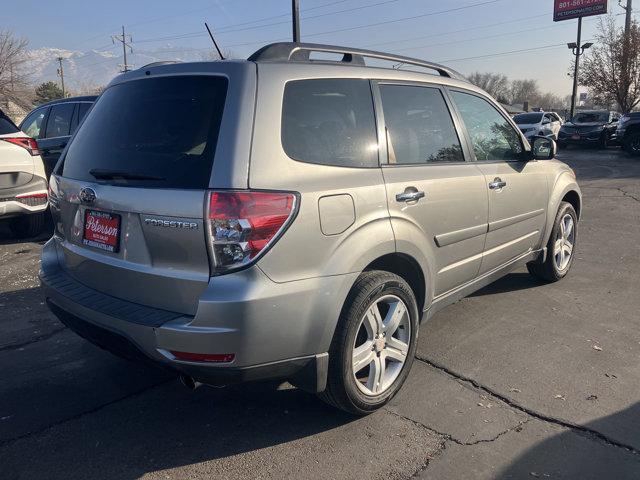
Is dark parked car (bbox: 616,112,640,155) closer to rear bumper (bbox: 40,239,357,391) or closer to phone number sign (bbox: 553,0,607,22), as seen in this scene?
rear bumper (bbox: 40,239,357,391)

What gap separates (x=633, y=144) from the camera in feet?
59.2

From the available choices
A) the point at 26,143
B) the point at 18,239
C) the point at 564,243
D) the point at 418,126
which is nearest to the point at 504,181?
the point at 418,126

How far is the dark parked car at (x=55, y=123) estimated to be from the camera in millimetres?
8203

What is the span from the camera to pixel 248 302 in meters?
2.29

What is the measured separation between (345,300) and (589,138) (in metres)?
22.1

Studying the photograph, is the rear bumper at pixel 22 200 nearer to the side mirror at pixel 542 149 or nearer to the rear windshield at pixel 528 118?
the side mirror at pixel 542 149

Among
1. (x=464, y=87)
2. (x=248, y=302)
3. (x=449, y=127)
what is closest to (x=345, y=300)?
(x=248, y=302)

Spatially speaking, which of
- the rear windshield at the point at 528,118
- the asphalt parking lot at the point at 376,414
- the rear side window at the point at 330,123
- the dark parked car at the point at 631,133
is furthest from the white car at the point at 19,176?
the rear windshield at the point at 528,118

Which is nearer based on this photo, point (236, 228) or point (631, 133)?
point (236, 228)

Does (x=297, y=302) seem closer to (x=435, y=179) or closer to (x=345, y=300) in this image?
(x=345, y=300)

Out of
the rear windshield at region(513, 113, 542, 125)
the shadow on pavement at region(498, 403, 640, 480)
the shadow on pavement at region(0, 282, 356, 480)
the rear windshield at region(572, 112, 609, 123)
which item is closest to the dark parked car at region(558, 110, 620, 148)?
the rear windshield at region(572, 112, 609, 123)

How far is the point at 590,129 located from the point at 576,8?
21387mm

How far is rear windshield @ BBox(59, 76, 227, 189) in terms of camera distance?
2.46m

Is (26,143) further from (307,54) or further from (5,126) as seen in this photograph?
(307,54)
